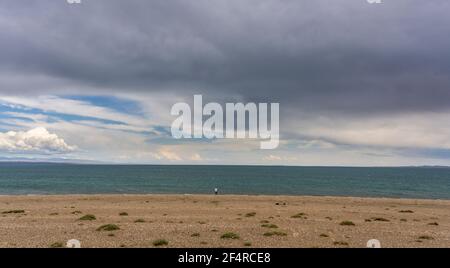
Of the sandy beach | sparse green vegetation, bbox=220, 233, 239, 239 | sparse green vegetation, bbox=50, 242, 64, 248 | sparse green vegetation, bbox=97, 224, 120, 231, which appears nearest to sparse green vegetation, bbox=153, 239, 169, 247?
the sandy beach

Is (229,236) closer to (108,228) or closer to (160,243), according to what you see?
(160,243)

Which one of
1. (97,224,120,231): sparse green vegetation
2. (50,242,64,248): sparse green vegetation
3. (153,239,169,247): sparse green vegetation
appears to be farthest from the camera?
(97,224,120,231): sparse green vegetation

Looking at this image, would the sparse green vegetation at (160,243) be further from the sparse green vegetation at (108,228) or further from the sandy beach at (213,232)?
the sparse green vegetation at (108,228)

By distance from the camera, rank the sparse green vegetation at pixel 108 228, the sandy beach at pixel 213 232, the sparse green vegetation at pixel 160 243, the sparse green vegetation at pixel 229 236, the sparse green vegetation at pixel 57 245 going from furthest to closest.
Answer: the sparse green vegetation at pixel 108 228, the sparse green vegetation at pixel 229 236, the sandy beach at pixel 213 232, the sparse green vegetation at pixel 160 243, the sparse green vegetation at pixel 57 245

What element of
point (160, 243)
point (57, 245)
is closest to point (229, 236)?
point (160, 243)

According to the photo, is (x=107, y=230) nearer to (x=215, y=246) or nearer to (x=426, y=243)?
(x=215, y=246)

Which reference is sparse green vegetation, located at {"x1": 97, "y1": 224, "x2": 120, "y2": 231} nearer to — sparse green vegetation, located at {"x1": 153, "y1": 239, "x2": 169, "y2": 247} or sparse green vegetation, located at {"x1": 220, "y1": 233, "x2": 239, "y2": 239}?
sparse green vegetation, located at {"x1": 153, "y1": 239, "x2": 169, "y2": 247}

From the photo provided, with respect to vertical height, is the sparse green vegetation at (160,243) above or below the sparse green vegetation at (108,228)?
above

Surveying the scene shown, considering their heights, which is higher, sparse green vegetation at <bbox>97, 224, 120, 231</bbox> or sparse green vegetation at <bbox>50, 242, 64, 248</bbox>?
sparse green vegetation at <bbox>50, 242, 64, 248</bbox>

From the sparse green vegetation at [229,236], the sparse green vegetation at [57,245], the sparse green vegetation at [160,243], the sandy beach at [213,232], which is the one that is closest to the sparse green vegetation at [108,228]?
the sandy beach at [213,232]
